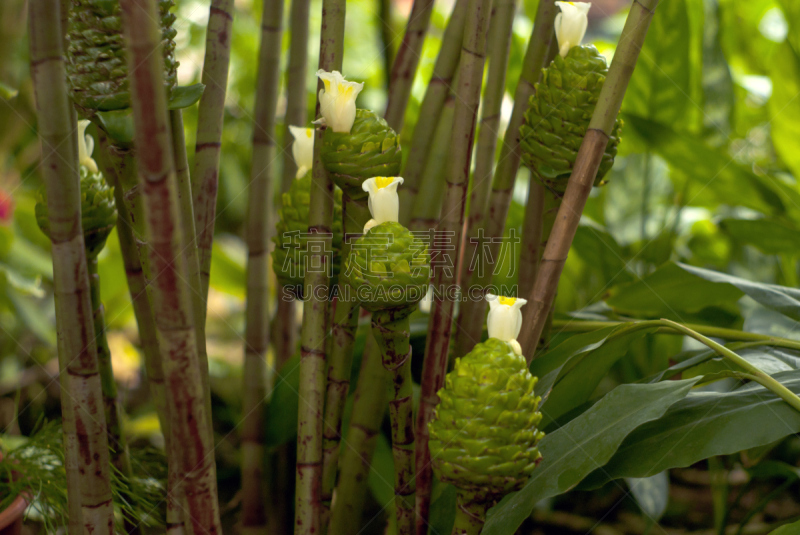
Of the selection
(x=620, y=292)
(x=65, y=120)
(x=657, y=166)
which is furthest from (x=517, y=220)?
(x=65, y=120)

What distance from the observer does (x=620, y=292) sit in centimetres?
48

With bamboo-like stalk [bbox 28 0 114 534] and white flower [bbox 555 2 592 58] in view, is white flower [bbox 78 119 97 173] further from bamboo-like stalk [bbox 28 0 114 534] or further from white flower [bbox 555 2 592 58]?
white flower [bbox 555 2 592 58]

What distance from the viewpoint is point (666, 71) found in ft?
2.22

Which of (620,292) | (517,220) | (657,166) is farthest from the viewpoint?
(657,166)

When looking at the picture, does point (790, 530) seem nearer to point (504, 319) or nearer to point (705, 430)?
point (705, 430)

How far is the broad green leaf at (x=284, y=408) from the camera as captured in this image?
0.45 meters

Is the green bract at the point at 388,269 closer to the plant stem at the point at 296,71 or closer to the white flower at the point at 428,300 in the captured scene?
the white flower at the point at 428,300

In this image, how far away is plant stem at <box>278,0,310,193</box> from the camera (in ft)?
1.41

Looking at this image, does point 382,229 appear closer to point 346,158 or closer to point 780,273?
point 346,158

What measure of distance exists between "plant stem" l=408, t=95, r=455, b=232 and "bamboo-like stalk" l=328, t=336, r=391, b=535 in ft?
0.29

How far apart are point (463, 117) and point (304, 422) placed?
18cm

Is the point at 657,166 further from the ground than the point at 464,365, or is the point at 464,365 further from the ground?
the point at 657,166

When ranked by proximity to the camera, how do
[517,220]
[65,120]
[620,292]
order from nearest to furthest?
1. [65,120]
2. [620,292]
3. [517,220]

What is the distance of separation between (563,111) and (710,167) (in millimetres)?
387
